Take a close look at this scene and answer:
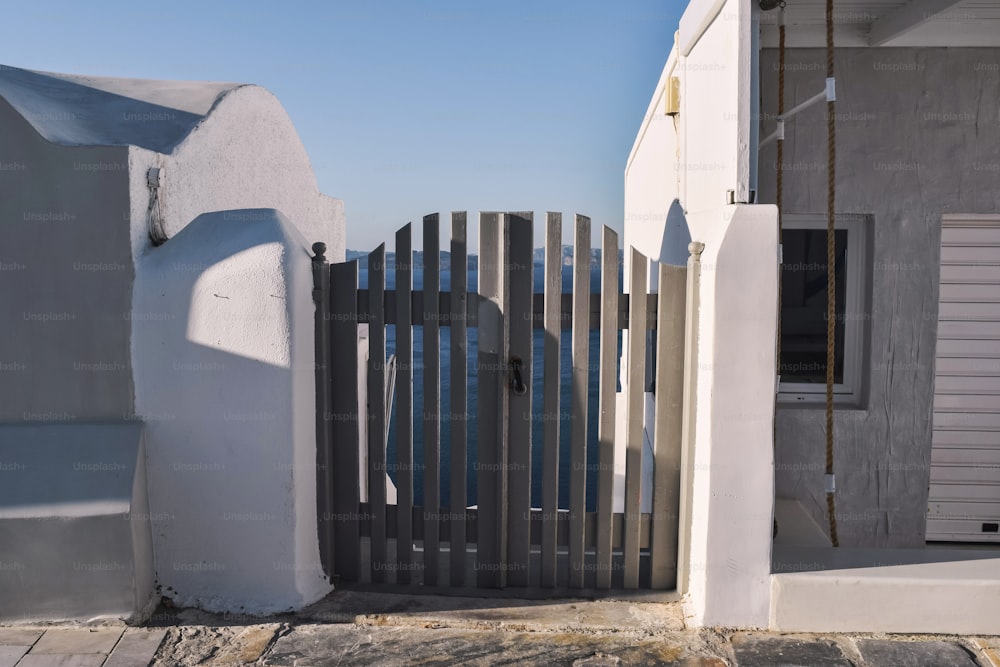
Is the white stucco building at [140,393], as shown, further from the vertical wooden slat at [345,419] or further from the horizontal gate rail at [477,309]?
the horizontal gate rail at [477,309]

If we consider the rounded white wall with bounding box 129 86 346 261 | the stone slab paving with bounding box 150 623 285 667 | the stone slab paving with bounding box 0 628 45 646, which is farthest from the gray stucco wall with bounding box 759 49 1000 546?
the stone slab paving with bounding box 0 628 45 646

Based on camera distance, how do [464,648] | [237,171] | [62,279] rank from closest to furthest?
1. [464,648]
2. [62,279]
3. [237,171]

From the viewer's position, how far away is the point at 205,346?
13.8 feet

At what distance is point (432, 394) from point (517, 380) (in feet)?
1.61

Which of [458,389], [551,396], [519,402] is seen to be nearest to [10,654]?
[458,389]

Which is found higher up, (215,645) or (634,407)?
(634,407)

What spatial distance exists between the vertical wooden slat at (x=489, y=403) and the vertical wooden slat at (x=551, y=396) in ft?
0.84

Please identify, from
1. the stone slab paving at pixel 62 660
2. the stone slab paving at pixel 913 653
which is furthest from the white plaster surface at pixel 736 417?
the stone slab paving at pixel 62 660

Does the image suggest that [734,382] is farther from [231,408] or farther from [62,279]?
[62,279]

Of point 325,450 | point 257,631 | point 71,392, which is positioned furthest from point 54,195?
point 257,631

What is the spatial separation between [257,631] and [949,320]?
15.9 feet

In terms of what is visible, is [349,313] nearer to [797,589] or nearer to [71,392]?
[71,392]

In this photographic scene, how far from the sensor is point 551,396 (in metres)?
4.32

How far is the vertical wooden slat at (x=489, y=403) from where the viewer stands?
4.27m
